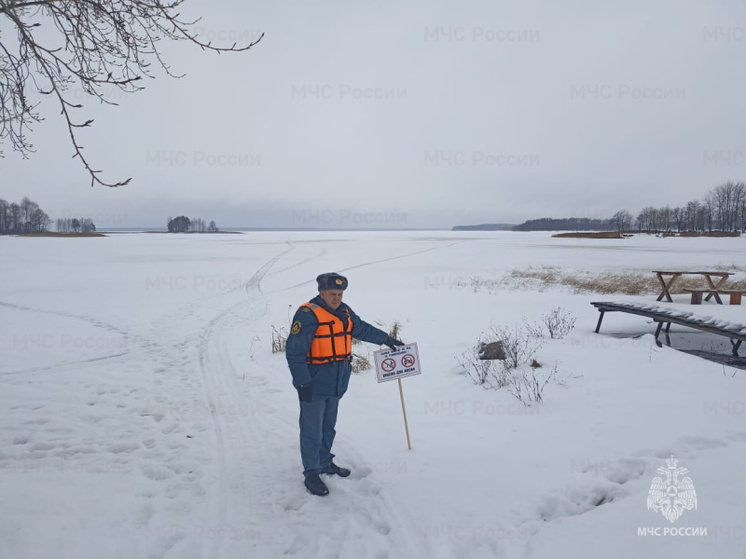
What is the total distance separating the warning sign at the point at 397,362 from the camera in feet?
16.3

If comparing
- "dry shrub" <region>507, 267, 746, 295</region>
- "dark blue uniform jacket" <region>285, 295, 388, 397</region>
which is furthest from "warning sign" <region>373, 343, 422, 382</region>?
"dry shrub" <region>507, 267, 746, 295</region>

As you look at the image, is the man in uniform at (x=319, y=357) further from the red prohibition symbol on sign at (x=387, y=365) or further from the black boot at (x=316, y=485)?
the red prohibition symbol on sign at (x=387, y=365)

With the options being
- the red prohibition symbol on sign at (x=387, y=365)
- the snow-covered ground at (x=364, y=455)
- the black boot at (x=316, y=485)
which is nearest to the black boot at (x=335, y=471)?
the snow-covered ground at (x=364, y=455)

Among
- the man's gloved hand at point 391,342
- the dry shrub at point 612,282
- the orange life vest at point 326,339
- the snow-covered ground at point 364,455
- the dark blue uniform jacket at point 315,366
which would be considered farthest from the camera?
the dry shrub at point 612,282

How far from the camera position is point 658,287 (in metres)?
17.5

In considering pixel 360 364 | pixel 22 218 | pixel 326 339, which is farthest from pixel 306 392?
pixel 22 218

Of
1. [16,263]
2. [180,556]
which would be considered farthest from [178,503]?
[16,263]

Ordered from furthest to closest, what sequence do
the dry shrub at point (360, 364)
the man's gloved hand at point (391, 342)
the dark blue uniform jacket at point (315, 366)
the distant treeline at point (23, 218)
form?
1. the distant treeline at point (23, 218)
2. the dry shrub at point (360, 364)
3. the man's gloved hand at point (391, 342)
4. the dark blue uniform jacket at point (315, 366)

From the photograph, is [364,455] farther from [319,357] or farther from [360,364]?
[360,364]

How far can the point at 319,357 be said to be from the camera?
4.04 metres

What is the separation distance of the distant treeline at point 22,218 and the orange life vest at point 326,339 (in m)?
116

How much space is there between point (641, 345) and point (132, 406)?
9505mm

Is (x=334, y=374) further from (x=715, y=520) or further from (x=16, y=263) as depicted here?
(x=16, y=263)

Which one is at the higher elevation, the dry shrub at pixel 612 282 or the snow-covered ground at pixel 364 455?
the dry shrub at pixel 612 282
